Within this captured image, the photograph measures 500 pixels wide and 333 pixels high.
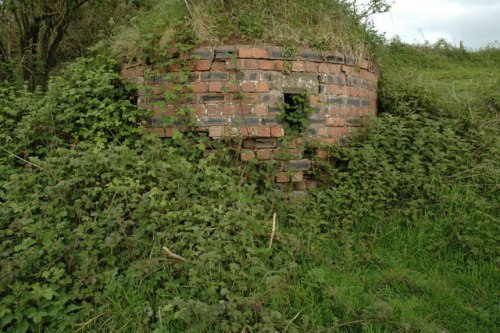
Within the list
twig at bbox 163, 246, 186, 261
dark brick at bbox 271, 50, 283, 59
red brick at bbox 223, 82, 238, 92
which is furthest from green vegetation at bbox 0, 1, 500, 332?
dark brick at bbox 271, 50, 283, 59

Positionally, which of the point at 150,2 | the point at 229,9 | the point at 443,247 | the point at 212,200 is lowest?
the point at 443,247

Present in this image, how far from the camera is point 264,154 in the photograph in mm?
4184

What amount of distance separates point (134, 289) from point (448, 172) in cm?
316

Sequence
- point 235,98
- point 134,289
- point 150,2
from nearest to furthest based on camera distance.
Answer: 1. point 134,289
2. point 235,98
3. point 150,2

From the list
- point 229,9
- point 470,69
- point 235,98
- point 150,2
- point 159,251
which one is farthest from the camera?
Result: point 470,69

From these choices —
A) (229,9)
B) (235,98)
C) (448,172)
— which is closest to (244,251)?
(235,98)

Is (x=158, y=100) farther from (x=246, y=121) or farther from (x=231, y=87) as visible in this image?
(x=246, y=121)

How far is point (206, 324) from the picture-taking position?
93.8 inches

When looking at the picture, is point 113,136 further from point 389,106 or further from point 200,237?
point 389,106

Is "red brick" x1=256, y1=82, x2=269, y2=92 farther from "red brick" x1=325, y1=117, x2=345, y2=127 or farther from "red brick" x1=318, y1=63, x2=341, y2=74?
"red brick" x1=325, y1=117, x2=345, y2=127

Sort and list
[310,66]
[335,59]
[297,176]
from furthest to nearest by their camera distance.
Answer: [335,59], [310,66], [297,176]

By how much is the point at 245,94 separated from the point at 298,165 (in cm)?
87

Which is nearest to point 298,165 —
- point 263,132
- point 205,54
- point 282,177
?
point 282,177

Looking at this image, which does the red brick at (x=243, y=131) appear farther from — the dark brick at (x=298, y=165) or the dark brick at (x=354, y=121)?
the dark brick at (x=354, y=121)
